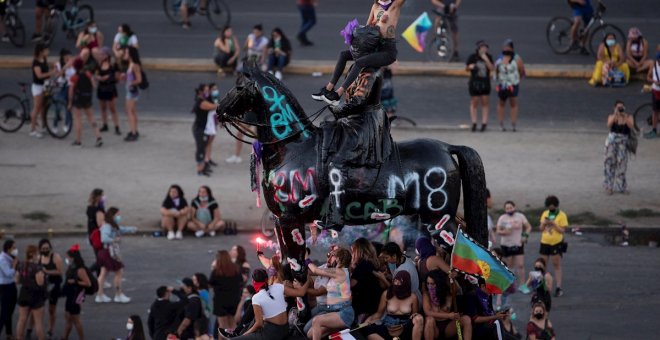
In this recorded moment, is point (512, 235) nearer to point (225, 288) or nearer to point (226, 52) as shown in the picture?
point (225, 288)

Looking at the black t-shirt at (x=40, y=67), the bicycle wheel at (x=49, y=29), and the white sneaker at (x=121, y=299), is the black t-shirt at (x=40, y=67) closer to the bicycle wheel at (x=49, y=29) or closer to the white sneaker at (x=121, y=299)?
the bicycle wheel at (x=49, y=29)

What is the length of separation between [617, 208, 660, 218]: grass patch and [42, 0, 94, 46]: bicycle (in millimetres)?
16858

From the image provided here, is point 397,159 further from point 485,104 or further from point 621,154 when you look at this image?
point 485,104

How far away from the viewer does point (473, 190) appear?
2258 cm

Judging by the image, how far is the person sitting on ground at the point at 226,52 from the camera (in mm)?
40656

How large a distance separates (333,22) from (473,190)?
2366 cm

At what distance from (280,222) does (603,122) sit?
17395 mm

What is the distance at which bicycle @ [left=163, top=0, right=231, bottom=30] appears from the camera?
44.9 metres

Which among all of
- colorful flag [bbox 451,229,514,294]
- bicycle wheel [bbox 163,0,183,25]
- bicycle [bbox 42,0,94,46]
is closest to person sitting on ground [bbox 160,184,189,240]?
colorful flag [bbox 451,229,514,294]

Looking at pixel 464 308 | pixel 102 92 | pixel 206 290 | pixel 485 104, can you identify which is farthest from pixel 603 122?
pixel 464 308

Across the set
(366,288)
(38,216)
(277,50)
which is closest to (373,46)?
A: (366,288)

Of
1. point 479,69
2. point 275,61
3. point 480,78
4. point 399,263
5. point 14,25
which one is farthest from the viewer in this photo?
point 14,25

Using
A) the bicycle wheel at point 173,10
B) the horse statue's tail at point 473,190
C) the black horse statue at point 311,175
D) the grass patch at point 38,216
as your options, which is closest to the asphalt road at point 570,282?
the grass patch at point 38,216

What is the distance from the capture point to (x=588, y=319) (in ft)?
90.2
